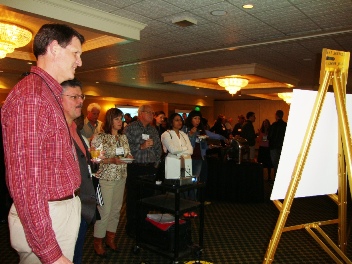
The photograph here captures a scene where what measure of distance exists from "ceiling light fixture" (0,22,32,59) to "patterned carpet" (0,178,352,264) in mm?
2487

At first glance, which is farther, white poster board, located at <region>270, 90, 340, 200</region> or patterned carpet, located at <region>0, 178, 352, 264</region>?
patterned carpet, located at <region>0, 178, 352, 264</region>

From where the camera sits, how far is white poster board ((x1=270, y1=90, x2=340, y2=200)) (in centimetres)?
154

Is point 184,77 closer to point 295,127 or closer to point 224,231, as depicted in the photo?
point 224,231

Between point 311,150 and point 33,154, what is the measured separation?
1.35 meters

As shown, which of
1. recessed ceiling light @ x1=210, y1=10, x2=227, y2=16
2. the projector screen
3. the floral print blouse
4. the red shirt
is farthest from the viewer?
the projector screen

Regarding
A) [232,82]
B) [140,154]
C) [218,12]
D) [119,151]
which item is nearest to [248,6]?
[218,12]

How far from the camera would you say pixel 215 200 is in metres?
5.55

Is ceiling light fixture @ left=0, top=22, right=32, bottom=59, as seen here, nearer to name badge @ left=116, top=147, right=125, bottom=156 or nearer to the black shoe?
name badge @ left=116, top=147, right=125, bottom=156

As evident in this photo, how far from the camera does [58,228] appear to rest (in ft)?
3.74

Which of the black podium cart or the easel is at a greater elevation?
the easel

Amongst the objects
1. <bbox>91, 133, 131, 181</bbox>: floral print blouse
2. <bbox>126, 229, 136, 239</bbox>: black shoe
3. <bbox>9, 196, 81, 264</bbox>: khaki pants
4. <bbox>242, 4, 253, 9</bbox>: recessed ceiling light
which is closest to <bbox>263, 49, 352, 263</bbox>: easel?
<bbox>9, 196, 81, 264</bbox>: khaki pants

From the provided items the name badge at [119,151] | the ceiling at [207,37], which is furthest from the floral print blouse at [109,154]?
the ceiling at [207,37]

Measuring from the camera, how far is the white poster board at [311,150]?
1.54 meters

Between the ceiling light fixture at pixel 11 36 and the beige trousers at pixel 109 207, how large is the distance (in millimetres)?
2737
